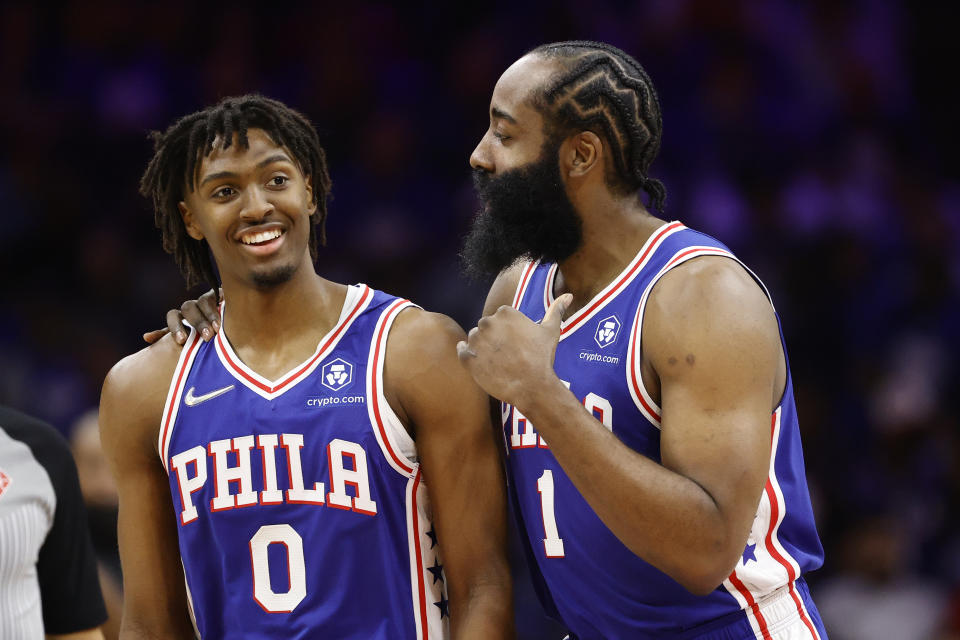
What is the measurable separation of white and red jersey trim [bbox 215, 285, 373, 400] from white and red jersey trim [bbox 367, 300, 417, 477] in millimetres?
137

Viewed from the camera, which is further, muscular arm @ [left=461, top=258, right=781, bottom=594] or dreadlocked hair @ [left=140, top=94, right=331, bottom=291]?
dreadlocked hair @ [left=140, top=94, right=331, bottom=291]

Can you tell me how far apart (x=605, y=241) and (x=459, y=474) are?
71cm

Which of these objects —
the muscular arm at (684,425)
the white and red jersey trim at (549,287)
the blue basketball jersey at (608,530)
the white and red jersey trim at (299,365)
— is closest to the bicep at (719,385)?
the muscular arm at (684,425)

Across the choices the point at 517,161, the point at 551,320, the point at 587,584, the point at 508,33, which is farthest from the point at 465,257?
the point at 508,33

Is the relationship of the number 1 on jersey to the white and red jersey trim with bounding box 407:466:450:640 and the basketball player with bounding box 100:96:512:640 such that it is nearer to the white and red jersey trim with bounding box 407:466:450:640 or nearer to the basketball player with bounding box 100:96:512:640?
the basketball player with bounding box 100:96:512:640

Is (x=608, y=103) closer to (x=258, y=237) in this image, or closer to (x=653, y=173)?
(x=258, y=237)

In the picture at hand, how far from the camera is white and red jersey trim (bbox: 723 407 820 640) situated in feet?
9.89

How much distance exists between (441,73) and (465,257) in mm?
4792

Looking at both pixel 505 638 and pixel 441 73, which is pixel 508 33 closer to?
pixel 441 73

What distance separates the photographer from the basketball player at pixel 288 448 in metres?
3.17

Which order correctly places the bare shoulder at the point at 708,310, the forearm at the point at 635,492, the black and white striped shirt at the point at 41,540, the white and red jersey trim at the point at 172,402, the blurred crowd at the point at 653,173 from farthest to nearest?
the blurred crowd at the point at 653,173 → the white and red jersey trim at the point at 172,402 → the black and white striped shirt at the point at 41,540 → the bare shoulder at the point at 708,310 → the forearm at the point at 635,492

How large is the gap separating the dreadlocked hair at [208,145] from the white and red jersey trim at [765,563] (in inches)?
57.1

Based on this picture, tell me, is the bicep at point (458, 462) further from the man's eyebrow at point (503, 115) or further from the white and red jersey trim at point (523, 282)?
the man's eyebrow at point (503, 115)

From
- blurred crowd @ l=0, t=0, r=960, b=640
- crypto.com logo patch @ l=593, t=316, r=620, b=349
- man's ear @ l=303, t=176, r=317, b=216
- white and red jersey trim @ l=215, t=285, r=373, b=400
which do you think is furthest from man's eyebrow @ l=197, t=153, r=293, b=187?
blurred crowd @ l=0, t=0, r=960, b=640
